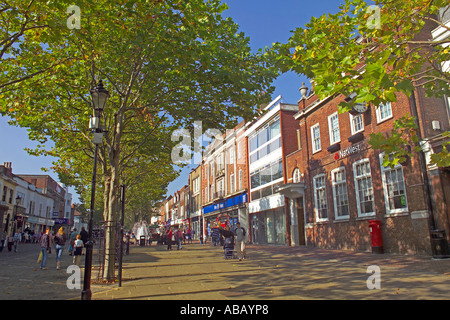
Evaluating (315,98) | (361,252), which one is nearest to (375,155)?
(361,252)

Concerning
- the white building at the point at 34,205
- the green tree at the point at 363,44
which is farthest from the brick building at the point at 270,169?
the white building at the point at 34,205

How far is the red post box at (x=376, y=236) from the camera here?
14.6m

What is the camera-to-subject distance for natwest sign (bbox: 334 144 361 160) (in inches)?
656

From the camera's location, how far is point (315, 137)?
68.2ft

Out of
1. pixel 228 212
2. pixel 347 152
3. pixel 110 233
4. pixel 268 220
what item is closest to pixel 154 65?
pixel 110 233

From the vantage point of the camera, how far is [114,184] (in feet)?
34.4

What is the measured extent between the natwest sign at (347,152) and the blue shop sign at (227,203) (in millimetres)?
14837

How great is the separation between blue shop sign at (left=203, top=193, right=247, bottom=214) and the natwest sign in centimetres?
1484

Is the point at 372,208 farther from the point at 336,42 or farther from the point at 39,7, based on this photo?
the point at 39,7

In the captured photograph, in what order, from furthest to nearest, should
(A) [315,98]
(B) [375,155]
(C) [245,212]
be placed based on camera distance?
(C) [245,212]
(A) [315,98]
(B) [375,155]

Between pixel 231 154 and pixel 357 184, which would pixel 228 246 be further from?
pixel 231 154

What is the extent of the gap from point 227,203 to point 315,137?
18022 mm

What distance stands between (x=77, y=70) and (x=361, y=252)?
47.9ft

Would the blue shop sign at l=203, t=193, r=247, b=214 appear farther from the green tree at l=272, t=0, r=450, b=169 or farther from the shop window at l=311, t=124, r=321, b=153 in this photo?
the green tree at l=272, t=0, r=450, b=169
